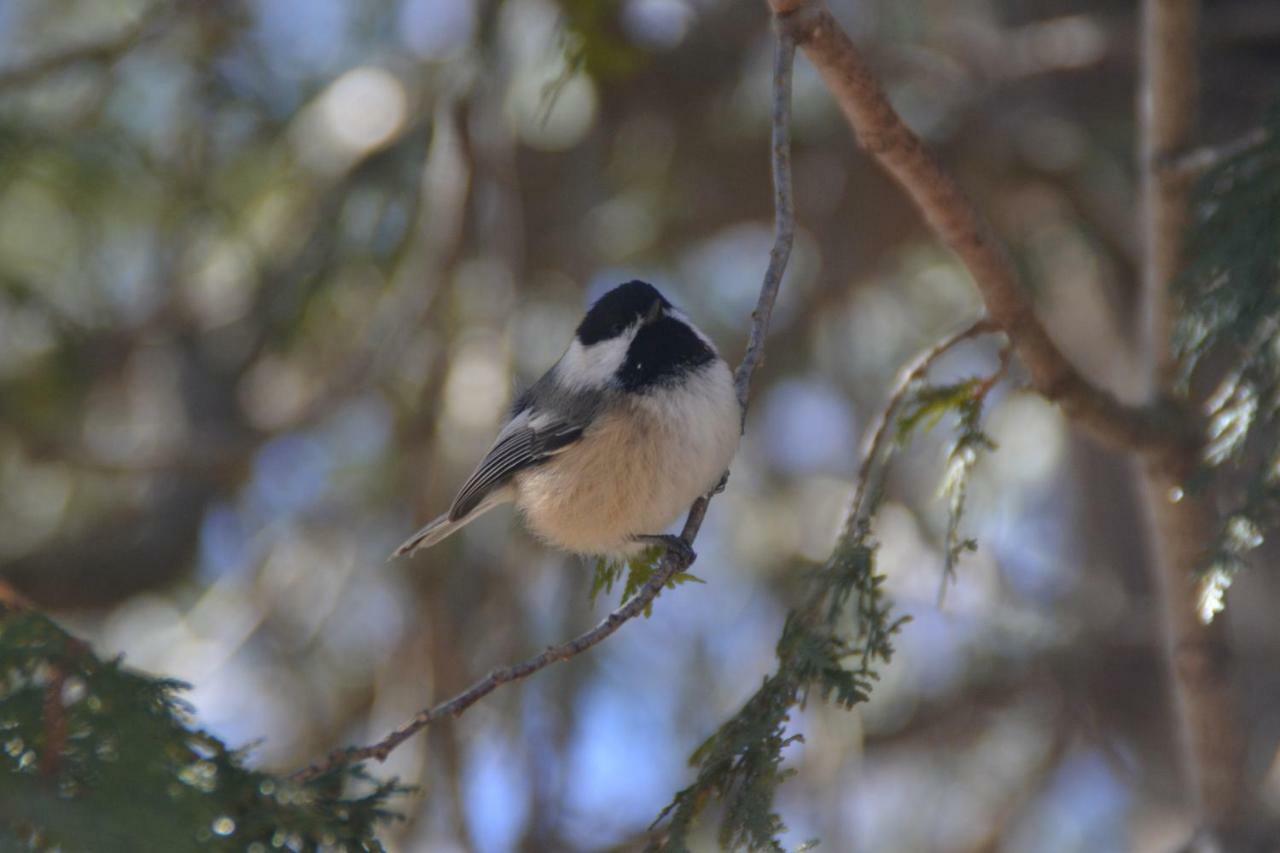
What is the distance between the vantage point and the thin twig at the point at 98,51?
3.37 metres

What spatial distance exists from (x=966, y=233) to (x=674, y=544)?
885mm

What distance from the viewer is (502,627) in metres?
3.79

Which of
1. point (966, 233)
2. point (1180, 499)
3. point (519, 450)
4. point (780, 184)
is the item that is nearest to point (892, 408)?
point (966, 233)

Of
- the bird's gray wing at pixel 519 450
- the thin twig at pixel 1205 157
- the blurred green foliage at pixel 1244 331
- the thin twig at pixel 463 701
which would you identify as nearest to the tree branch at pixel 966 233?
the blurred green foliage at pixel 1244 331

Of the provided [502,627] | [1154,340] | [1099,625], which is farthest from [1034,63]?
[502,627]

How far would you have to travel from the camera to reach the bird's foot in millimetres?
2441

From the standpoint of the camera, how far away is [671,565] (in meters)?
2.16

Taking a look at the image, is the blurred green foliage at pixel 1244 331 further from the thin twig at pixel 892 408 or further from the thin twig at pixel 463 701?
the thin twig at pixel 463 701

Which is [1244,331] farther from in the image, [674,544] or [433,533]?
[433,533]

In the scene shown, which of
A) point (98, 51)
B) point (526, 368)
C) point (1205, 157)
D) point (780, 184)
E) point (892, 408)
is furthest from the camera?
point (526, 368)

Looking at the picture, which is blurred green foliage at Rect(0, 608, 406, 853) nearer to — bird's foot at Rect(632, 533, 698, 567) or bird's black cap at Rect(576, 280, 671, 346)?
bird's foot at Rect(632, 533, 698, 567)

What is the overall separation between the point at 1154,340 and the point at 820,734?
1.57 metres

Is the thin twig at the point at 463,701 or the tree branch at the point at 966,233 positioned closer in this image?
the thin twig at the point at 463,701

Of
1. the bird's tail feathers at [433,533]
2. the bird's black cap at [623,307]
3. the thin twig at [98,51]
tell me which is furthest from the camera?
the thin twig at [98,51]
